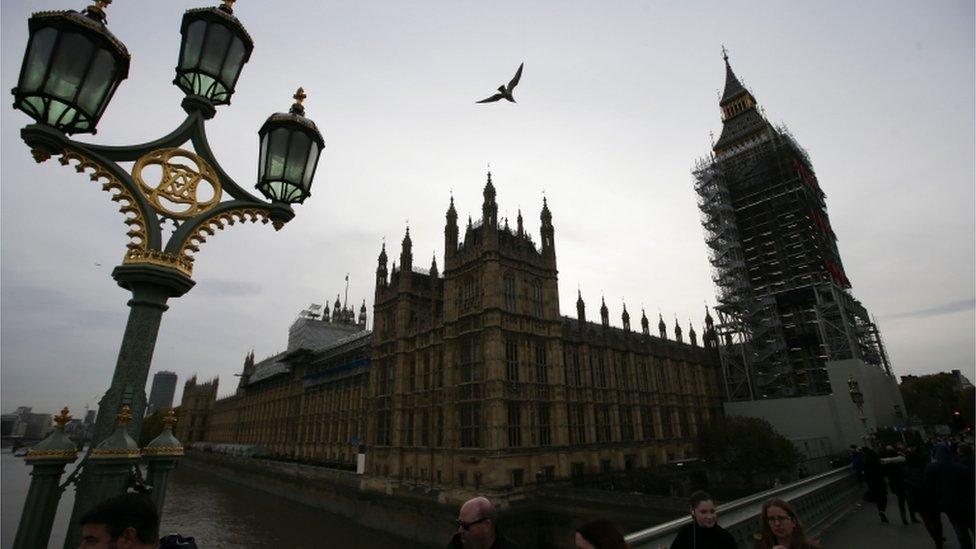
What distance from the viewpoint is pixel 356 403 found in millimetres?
51875

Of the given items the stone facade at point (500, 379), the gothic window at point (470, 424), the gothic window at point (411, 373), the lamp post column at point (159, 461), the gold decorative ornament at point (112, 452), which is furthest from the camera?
the gothic window at point (411, 373)

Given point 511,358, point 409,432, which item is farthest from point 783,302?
point 409,432

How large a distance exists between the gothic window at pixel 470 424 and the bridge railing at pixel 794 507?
20.6m

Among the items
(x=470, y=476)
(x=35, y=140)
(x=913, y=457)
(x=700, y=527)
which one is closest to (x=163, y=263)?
(x=35, y=140)

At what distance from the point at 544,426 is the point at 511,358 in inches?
229

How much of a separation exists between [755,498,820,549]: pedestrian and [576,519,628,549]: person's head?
207 centimetres

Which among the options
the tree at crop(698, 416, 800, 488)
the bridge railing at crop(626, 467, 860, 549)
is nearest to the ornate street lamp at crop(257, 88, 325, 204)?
the bridge railing at crop(626, 467, 860, 549)

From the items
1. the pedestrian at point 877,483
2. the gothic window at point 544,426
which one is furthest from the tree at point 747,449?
the pedestrian at point 877,483

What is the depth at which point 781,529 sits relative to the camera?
4191 mm

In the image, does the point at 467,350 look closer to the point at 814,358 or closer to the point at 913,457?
the point at 913,457

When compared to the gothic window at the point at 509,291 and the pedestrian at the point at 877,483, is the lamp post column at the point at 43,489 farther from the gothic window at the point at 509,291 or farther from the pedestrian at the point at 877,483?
the gothic window at the point at 509,291

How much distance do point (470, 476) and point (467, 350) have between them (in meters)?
8.88

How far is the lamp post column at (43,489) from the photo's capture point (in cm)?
307

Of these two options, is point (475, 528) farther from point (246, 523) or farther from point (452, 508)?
point (246, 523)
